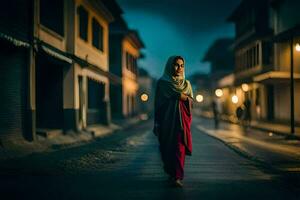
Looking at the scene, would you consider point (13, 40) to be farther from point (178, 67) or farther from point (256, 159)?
point (256, 159)

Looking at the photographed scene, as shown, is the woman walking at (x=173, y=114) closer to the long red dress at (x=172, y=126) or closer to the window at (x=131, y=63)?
the long red dress at (x=172, y=126)

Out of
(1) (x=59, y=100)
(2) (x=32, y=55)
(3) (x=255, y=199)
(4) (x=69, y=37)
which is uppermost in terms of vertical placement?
(4) (x=69, y=37)

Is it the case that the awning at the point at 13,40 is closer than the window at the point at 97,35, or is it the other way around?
the awning at the point at 13,40

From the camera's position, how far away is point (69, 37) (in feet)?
68.1

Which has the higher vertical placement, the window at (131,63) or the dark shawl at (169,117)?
the window at (131,63)

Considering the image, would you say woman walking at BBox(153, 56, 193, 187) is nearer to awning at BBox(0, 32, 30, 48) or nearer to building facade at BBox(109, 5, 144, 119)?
awning at BBox(0, 32, 30, 48)

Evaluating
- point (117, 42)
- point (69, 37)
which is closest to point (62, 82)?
point (69, 37)

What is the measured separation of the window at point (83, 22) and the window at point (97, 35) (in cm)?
244

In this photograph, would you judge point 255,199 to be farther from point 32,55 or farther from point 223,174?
point 32,55

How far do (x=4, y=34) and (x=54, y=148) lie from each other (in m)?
4.45

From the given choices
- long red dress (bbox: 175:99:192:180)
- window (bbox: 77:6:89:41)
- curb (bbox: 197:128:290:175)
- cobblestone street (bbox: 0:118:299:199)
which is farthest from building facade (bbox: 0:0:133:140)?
curb (bbox: 197:128:290:175)

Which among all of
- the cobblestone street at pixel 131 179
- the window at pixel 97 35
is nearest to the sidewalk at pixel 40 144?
the cobblestone street at pixel 131 179

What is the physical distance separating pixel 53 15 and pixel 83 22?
4316 millimetres

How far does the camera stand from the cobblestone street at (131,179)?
6805mm
